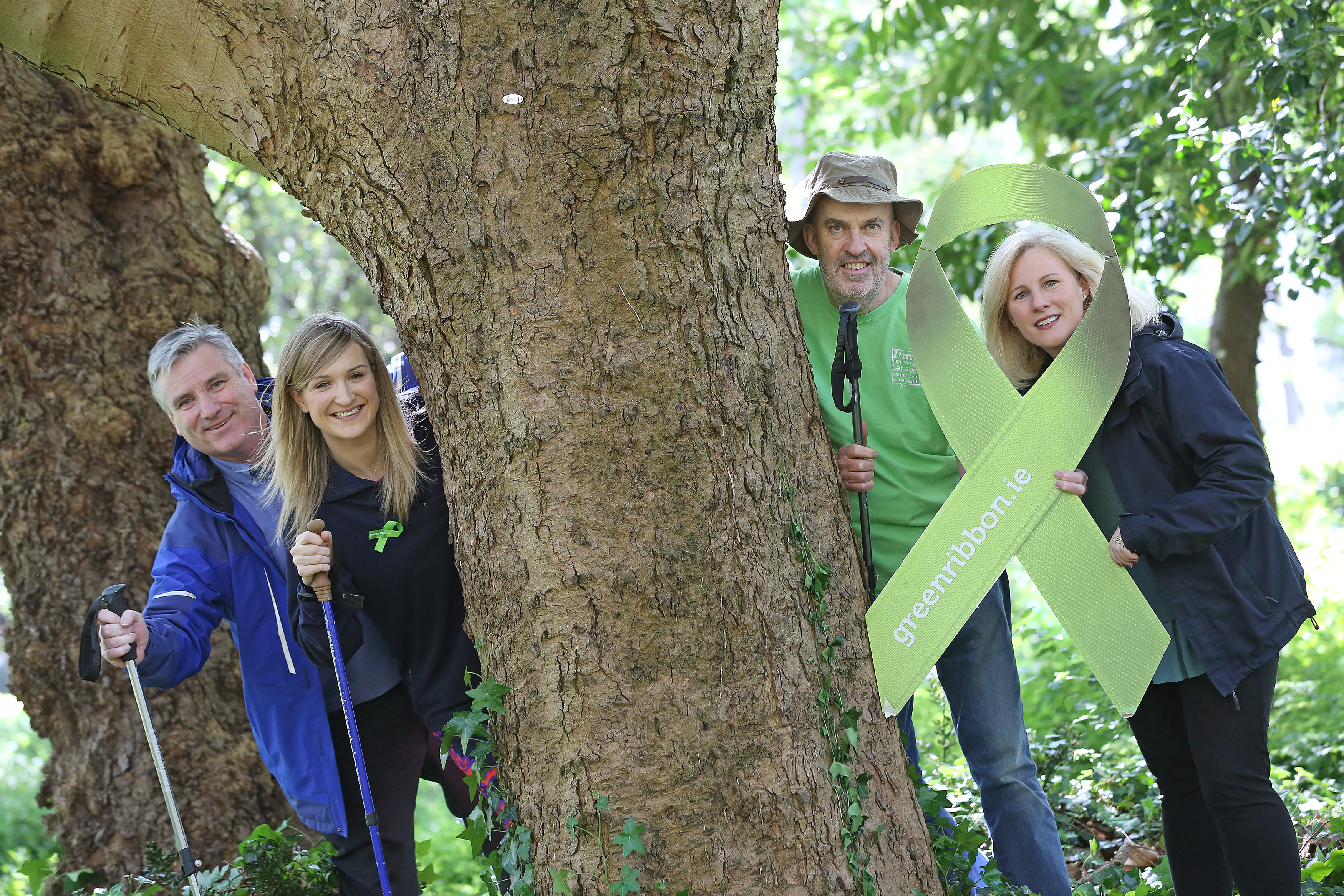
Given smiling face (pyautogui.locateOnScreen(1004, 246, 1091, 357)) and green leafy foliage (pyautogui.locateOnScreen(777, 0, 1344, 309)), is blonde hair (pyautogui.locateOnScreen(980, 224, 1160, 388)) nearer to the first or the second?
smiling face (pyautogui.locateOnScreen(1004, 246, 1091, 357))

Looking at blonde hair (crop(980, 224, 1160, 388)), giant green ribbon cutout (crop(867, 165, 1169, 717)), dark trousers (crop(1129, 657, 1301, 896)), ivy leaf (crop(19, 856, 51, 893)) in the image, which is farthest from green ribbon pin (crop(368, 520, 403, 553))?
dark trousers (crop(1129, 657, 1301, 896))

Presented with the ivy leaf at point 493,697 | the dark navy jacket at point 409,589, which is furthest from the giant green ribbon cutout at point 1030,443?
the dark navy jacket at point 409,589

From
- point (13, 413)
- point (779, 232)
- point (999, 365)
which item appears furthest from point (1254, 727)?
point (13, 413)

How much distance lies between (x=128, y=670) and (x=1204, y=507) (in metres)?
2.82

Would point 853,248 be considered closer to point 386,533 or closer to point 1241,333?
point 386,533

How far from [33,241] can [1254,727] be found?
180 inches

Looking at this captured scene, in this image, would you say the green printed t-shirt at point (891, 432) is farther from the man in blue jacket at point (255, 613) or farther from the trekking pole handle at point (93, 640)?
the trekking pole handle at point (93, 640)

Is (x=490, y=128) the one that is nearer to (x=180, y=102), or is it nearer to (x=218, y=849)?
(x=180, y=102)

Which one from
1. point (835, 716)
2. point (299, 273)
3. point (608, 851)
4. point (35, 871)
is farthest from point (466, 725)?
point (299, 273)

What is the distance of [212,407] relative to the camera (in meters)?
3.11

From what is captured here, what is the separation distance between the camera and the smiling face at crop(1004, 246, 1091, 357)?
8.70ft

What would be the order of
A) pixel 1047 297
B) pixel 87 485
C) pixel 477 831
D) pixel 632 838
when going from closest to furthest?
pixel 632 838
pixel 477 831
pixel 1047 297
pixel 87 485

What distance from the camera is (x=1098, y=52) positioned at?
6844mm

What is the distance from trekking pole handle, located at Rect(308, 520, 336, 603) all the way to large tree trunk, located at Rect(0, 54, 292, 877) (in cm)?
179
